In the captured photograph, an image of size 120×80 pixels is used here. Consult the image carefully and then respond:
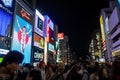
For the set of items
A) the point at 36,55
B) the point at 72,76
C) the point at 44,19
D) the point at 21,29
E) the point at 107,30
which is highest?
the point at 107,30

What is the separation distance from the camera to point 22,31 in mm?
18375

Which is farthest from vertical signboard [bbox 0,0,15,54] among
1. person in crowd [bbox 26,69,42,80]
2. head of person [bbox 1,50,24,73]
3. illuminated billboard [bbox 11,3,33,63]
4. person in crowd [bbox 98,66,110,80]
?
head of person [bbox 1,50,24,73]

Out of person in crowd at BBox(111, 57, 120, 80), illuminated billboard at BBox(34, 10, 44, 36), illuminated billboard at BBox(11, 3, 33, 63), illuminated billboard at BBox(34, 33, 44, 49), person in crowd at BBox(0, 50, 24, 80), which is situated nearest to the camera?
person in crowd at BBox(0, 50, 24, 80)

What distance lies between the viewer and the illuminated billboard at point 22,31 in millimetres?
16828

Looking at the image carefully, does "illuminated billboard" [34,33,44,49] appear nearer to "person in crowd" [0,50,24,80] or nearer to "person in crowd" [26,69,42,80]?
"person in crowd" [26,69,42,80]

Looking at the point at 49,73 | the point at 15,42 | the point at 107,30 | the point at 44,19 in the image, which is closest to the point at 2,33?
the point at 15,42

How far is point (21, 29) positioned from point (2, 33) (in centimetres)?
448

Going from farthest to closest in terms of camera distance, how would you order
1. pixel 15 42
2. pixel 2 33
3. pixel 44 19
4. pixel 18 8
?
pixel 44 19
pixel 18 8
pixel 15 42
pixel 2 33

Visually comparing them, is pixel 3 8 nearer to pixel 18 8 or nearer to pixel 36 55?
pixel 18 8

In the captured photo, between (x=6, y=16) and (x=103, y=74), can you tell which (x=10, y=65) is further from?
(x=6, y=16)

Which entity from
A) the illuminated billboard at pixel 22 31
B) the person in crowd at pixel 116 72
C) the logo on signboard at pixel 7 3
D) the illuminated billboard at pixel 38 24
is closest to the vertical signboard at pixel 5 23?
the logo on signboard at pixel 7 3

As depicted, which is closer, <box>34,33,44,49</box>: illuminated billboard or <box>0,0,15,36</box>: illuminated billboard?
<box>0,0,15,36</box>: illuminated billboard

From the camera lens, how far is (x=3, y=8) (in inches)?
551

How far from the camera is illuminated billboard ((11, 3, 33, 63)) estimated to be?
663 inches
